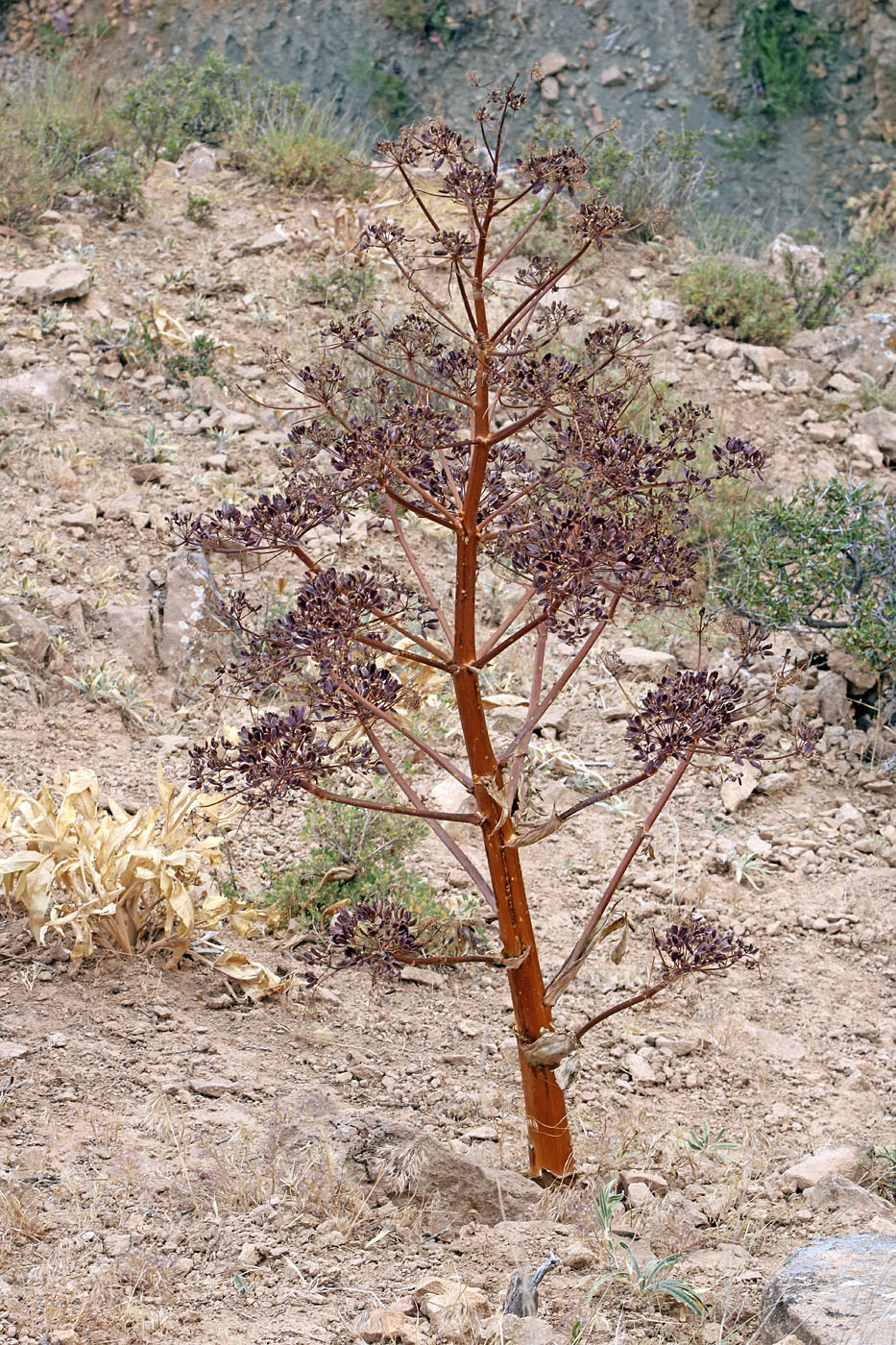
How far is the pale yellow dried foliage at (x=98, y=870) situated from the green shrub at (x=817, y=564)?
279cm

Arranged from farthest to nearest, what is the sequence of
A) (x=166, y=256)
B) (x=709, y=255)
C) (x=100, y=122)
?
(x=100, y=122) < (x=709, y=255) < (x=166, y=256)

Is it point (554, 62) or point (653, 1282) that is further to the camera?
point (554, 62)

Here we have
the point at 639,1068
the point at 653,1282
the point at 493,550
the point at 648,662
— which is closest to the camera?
the point at 653,1282

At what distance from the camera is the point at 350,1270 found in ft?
6.52

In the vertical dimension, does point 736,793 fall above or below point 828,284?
below

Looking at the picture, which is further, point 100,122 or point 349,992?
point 100,122

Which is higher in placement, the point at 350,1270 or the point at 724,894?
the point at 724,894

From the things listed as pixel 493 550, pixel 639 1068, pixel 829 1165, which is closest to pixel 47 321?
pixel 493 550

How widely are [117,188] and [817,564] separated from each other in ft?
17.8

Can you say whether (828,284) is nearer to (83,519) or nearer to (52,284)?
(52,284)

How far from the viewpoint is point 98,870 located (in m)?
2.89

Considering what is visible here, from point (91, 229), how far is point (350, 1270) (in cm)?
714

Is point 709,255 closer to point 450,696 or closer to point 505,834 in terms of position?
point 450,696

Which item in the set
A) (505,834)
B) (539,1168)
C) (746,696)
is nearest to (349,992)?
(539,1168)
